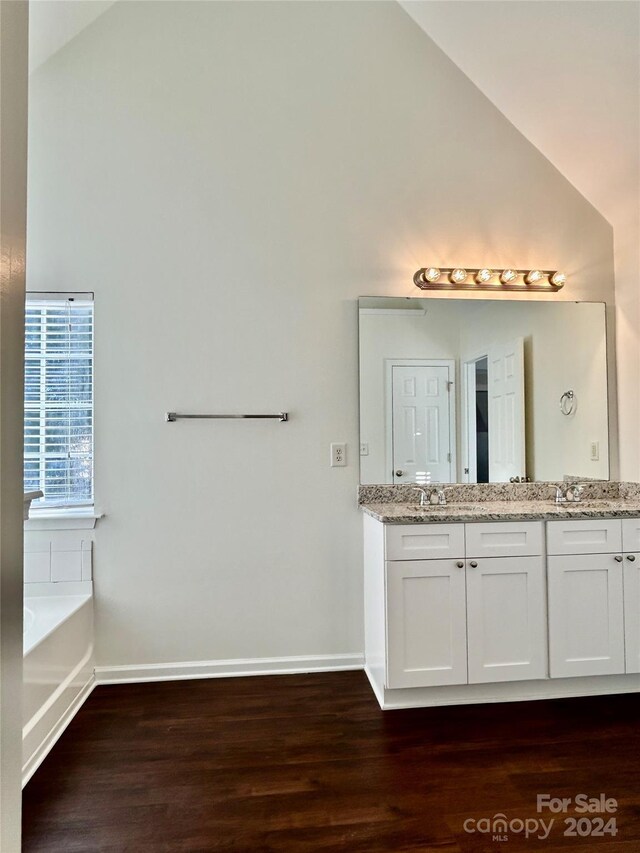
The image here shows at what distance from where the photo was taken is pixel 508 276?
8.51 ft

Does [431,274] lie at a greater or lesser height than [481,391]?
greater

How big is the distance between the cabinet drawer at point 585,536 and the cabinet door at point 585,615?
37mm

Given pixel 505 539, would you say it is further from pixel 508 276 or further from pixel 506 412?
A: pixel 508 276

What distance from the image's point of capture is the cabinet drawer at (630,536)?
87.5 inches

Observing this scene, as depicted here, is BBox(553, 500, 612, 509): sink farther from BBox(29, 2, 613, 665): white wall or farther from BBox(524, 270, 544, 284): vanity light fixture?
BBox(524, 270, 544, 284): vanity light fixture

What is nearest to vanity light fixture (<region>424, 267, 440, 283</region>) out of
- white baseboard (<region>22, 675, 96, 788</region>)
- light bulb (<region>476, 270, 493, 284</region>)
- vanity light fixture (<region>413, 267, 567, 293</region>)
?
vanity light fixture (<region>413, 267, 567, 293</region>)

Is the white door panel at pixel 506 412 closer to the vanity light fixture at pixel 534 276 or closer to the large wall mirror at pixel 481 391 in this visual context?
the large wall mirror at pixel 481 391

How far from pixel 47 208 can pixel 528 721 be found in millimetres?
3317

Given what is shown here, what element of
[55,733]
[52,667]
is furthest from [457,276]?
[55,733]

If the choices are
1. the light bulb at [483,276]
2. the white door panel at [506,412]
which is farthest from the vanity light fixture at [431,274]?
the white door panel at [506,412]

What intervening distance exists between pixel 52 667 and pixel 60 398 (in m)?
1.26

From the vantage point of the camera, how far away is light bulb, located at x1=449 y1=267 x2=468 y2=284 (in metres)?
2.55

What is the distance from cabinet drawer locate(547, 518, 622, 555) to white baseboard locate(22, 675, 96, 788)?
7.36 ft

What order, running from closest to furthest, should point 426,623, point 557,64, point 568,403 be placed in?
point 426,623
point 557,64
point 568,403
